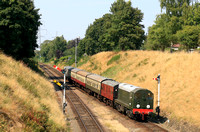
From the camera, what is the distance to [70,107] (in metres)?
28.7

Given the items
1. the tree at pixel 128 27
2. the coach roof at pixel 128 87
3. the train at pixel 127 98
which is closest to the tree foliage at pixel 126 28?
the tree at pixel 128 27

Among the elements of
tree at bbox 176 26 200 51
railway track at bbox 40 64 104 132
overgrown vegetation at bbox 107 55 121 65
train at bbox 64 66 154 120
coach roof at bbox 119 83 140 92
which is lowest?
railway track at bbox 40 64 104 132

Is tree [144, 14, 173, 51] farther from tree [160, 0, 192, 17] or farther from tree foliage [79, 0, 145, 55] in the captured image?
tree foliage [79, 0, 145, 55]

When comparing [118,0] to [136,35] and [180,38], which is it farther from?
[180,38]

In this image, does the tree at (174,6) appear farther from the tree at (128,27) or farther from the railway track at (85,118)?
the railway track at (85,118)

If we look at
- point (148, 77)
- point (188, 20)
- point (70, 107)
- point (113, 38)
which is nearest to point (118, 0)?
point (113, 38)

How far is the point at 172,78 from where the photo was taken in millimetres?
29906

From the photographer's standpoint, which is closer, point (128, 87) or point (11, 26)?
point (128, 87)

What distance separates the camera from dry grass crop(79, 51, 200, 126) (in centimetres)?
2254

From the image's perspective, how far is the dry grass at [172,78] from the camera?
22541 millimetres

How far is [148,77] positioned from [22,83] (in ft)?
71.1

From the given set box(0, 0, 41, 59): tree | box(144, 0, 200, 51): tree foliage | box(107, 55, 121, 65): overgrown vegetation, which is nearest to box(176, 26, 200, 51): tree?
box(144, 0, 200, 51): tree foliage

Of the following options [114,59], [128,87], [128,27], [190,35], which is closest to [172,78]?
[128,87]

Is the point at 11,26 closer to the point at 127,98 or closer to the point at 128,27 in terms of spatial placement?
the point at 127,98
